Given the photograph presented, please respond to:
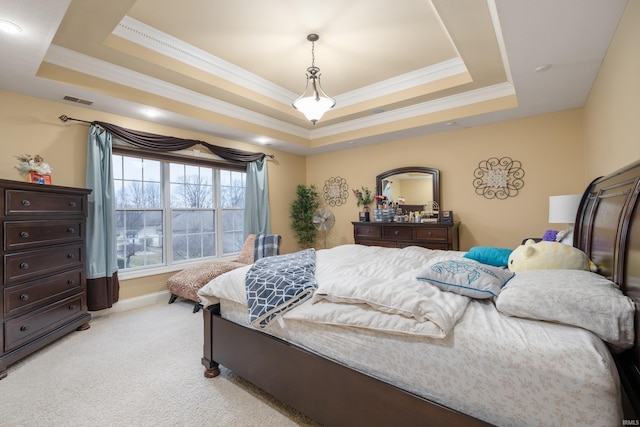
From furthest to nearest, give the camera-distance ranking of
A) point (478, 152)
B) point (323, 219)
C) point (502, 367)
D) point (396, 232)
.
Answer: point (323, 219)
point (396, 232)
point (478, 152)
point (502, 367)

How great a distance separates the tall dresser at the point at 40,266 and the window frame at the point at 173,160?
766mm

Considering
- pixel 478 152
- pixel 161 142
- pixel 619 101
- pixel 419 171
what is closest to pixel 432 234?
pixel 419 171

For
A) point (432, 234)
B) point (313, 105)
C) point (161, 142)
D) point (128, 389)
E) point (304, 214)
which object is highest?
point (313, 105)

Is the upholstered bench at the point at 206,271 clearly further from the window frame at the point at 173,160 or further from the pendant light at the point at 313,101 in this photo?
the pendant light at the point at 313,101

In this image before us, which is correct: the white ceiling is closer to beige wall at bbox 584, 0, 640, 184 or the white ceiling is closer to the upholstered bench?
beige wall at bbox 584, 0, 640, 184

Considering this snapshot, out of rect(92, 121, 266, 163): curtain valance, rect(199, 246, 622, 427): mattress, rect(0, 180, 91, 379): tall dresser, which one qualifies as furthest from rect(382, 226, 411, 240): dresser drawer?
rect(0, 180, 91, 379): tall dresser

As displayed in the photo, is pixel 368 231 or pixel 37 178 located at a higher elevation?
pixel 37 178

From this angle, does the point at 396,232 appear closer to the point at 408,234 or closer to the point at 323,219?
the point at 408,234

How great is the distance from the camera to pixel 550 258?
158cm

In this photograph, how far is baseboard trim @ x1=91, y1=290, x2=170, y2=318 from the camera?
332 cm

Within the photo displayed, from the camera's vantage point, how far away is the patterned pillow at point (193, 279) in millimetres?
3341

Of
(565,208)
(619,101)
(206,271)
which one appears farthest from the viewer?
(206,271)

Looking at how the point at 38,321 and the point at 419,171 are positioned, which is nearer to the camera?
the point at 38,321

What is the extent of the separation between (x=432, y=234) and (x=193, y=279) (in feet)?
10.9
